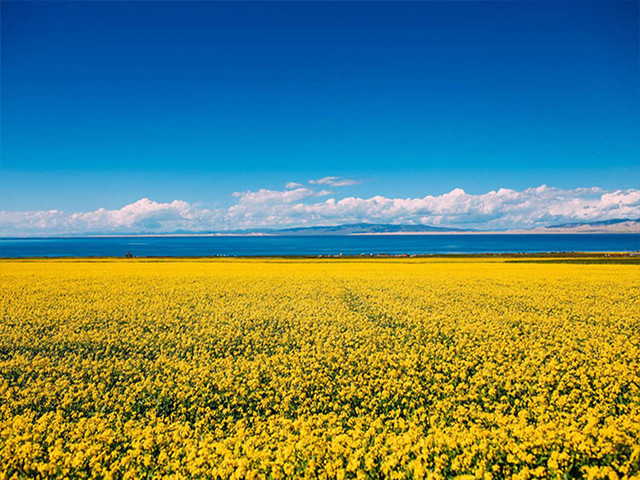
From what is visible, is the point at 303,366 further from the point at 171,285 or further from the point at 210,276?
the point at 210,276


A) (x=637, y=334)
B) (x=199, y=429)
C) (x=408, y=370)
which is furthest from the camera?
(x=637, y=334)

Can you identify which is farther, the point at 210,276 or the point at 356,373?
the point at 210,276

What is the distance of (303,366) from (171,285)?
59.1 ft

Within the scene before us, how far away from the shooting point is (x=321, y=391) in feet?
26.7

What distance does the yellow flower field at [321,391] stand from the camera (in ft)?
18.3

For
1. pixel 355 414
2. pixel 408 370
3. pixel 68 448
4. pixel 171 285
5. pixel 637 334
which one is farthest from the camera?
pixel 171 285

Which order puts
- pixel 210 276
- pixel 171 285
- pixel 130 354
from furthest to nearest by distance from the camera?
pixel 210 276 → pixel 171 285 → pixel 130 354

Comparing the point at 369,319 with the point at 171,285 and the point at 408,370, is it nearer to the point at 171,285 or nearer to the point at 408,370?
the point at 408,370

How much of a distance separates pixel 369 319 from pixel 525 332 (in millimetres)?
5767

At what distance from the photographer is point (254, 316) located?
15.1 m

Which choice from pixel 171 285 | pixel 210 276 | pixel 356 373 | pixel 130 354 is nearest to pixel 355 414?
pixel 356 373

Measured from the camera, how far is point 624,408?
693 centimetres

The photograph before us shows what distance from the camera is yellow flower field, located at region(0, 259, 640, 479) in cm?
559

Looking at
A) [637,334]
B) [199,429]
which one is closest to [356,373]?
[199,429]
